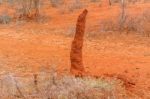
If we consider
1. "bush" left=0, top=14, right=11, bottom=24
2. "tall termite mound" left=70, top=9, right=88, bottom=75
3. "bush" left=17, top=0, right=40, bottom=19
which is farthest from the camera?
"bush" left=17, top=0, right=40, bottom=19

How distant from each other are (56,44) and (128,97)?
5.37m

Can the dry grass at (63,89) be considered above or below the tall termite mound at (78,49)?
below

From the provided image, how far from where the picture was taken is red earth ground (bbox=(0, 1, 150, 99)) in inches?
350

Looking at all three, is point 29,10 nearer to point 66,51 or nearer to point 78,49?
point 66,51

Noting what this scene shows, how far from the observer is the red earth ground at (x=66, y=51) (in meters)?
8.90

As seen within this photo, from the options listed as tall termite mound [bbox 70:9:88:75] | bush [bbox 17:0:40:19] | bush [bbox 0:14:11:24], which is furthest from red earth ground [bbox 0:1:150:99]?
bush [bbox 17:0:40:19]

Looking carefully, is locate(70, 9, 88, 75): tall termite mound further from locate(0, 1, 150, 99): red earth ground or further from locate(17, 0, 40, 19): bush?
locate(17, 0, 40, 19): bush

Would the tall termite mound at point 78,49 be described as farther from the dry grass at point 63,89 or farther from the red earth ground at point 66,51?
the dry grass at point 63,89

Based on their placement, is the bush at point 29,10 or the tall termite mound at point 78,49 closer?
the tall termite mound at point 78,49

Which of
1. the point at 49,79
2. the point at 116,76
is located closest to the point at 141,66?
the point at 116,76

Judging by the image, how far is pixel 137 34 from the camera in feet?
43.1

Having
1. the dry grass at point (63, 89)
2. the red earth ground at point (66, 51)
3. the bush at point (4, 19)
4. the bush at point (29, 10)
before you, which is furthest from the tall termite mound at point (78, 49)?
the bush at point (29, 10)

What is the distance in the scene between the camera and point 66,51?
11.2m

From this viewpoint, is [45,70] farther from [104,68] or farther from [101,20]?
[101,20]
